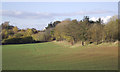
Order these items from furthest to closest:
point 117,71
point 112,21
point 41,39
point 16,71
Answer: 1. point 41,39
2. point 112,21
3. point 16,71
4. point 117,71

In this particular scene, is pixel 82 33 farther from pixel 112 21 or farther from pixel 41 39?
pixel 41 39

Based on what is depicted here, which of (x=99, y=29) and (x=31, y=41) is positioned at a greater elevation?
(x=99, y=29)

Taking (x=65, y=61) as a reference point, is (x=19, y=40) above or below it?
below

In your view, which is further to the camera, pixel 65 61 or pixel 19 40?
pixel 19 40

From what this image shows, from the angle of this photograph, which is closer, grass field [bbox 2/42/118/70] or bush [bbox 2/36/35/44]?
grass field [bbox 2/42/118/70]

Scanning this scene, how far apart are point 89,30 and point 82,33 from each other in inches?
46.9

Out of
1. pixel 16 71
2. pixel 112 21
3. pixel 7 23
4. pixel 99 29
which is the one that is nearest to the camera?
pixel 16 71

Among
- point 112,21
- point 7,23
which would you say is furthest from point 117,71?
point 7,23

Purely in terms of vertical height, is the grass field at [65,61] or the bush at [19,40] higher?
the grass field at [65,61]

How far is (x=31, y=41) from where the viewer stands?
3997 centimetres

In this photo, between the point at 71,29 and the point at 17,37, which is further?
the point at 17,37

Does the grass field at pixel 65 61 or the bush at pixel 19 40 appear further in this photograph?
the bush at pixel 19 40

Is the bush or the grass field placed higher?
the grass field

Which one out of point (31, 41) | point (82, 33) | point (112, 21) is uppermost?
point (112, 21)
